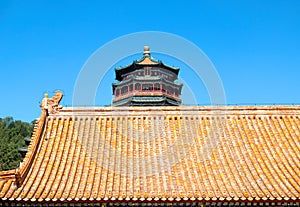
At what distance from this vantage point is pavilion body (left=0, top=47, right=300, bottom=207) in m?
12.4

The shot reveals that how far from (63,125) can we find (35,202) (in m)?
5.24

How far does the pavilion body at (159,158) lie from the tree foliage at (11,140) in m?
39.1

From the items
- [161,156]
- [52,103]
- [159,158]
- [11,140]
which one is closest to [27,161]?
[52,103]

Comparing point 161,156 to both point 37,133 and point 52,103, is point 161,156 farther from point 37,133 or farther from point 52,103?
point 52,103

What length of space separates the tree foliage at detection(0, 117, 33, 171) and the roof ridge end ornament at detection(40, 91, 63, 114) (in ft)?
123

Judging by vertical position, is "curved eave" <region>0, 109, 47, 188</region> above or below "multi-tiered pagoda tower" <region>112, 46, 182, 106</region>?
below

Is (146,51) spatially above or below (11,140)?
below

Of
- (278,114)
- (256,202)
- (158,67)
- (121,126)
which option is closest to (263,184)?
(256,202)

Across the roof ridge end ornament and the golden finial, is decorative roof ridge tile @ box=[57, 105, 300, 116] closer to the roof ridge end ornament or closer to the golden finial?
the roof ridge end ornament

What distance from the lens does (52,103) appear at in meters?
17.4

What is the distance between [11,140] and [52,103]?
46.2m

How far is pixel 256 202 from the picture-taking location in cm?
1241

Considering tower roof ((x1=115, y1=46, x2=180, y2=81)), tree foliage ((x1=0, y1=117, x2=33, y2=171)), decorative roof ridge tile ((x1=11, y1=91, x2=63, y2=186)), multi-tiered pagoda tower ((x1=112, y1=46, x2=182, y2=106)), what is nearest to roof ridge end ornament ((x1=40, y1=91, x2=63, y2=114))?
decorative roof ridge tile ((x1=11, y1=91, x2=63, y2=186))

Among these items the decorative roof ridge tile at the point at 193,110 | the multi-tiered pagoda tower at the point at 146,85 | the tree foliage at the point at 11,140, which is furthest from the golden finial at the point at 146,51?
the tree foliage at the point at 11,140
